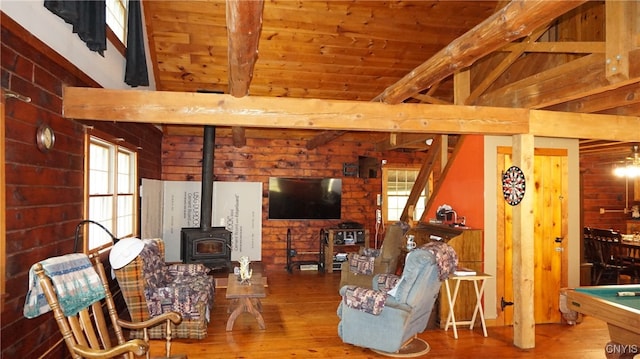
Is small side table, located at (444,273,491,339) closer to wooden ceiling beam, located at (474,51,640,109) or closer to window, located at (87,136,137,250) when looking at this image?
wooden ceiling beam, located at (474,51,640,109)

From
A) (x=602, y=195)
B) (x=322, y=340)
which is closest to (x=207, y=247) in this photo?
(x=322, y=340)

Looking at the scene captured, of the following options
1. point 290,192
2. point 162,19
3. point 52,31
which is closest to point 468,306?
point 290,192

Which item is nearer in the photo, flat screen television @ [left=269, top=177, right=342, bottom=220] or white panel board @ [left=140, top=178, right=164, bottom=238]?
white panel board @ [left=140, top=178, right=164, bottom=238]

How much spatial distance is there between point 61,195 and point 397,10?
14.5 feet

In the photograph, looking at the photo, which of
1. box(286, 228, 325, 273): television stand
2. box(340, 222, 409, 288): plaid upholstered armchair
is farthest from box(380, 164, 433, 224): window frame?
box(340, 222, 409, 288): plaid upholstered armchair

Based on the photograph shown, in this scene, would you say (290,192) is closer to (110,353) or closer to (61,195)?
(61,195)

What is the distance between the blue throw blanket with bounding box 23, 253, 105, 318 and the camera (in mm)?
2160

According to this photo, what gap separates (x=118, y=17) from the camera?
178 inches

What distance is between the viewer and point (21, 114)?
2504 millimetres

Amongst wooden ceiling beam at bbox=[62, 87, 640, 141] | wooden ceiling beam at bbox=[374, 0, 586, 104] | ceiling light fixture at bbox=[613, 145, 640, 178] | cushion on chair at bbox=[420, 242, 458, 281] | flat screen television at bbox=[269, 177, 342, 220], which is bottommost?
cushion on chair at bbox=[420, 242, 458, 281]

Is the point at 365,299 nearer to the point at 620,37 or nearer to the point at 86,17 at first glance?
the point at 620,37

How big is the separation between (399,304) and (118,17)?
14.2 feet

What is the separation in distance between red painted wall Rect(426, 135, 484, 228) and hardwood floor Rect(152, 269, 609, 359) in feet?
4.39

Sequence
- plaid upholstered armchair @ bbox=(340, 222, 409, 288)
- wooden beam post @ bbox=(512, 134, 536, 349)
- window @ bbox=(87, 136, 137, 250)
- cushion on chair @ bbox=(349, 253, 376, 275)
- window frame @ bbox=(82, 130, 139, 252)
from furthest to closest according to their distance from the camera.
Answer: cushion on chair @ bbox=(349, 253, 376, 275)
plaid upholstered armchair @ bbox=(340, 222, 409, 288)
window @ bbox=(87, 136, 137, 250)
wooden beam post @ bbox=(512, 134, 536, 349)
window frame @ bbox=(82, 130, 139, 252)
